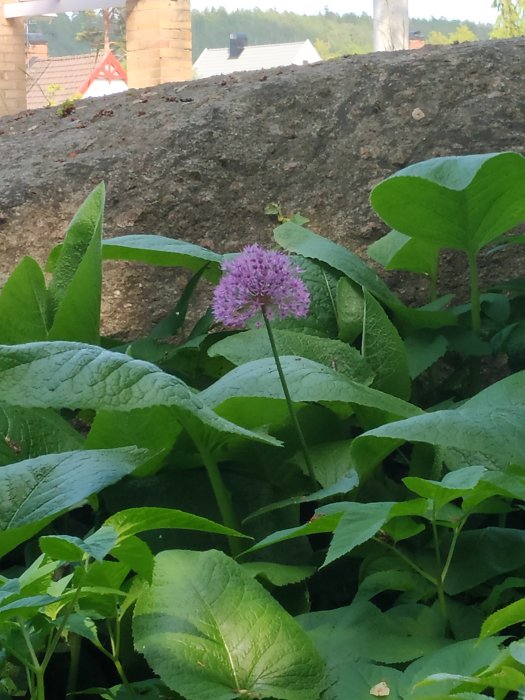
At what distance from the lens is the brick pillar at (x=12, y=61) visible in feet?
20.8

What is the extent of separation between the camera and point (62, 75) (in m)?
A: 12.2

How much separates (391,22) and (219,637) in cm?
402

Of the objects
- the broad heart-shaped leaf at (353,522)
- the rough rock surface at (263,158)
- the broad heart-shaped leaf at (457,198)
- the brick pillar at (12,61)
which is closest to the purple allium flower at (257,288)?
the broad heart-shaped leaf at (353,522)

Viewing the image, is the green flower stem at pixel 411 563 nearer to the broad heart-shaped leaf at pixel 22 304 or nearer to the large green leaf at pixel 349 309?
the large green leaf at pixel 349 309

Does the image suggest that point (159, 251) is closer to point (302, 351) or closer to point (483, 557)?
point (302, 351)

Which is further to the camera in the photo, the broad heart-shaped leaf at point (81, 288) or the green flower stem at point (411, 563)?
the broad heart-shaped leaf at point (81, 288)

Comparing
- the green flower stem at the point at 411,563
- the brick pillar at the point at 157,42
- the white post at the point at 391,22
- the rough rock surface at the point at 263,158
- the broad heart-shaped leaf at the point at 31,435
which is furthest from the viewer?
the brick pillar at the point at 157,42

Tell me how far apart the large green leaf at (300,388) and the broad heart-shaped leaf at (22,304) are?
453 millimetres

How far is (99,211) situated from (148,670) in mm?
721

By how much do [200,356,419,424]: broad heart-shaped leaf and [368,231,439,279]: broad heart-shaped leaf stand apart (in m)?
0.48

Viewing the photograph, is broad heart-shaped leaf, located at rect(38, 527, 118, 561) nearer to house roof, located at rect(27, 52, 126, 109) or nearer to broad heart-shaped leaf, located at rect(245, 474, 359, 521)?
broad heart-shaped leaf, located at rect(245, 474, 359, 521)

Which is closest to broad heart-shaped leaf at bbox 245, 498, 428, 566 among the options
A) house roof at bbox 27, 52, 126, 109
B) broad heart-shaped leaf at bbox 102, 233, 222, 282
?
broad heart-shaped leaf at bbox 102, 233, 222, 282

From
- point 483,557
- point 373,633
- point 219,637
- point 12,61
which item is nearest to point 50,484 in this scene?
point 219,637

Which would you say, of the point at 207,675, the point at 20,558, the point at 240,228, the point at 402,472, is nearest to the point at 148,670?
the point at 207,675
